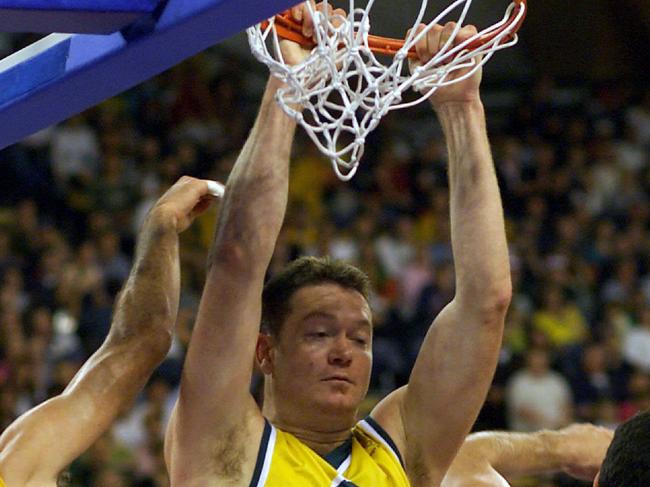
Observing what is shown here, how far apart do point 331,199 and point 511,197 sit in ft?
5.46

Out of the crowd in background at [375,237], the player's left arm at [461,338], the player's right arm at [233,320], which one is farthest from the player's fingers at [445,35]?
the crowd in background at [375,237]

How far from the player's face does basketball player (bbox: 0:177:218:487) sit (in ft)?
1.09

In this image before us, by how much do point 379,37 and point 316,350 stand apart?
35.2 inches

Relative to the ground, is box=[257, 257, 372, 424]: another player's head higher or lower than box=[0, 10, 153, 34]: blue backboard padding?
lower

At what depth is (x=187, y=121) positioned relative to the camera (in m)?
12.2

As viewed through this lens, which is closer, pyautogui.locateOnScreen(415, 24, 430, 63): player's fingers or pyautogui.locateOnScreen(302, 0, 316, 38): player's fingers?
pyautogui.locateOnScreen(302, 0, 316, 38): player's fingers

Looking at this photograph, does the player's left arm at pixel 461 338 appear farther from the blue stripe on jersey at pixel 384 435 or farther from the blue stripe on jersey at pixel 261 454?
the blue stripe on jersey at pixel 261 454

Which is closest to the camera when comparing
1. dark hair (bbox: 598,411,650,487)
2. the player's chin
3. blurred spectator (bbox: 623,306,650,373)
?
dark hair (bbox: 598,411,650,487)

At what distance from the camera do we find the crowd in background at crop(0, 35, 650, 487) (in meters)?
9.20

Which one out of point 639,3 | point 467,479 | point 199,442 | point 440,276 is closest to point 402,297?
point 440,276

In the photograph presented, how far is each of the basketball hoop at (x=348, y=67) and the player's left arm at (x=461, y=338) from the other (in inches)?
3.5

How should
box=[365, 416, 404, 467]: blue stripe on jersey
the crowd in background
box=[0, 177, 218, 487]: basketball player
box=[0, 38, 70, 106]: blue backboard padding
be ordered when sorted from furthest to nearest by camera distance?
the crowd in background → box=[365, 416, 404, 467]: blue stripe on jersey → box=[0, 177, 218, 487]: basketball player → box=[0, 38, 70, 106]: blue backboard padding

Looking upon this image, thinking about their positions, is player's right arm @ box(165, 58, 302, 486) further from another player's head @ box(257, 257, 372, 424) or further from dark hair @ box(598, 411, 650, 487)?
dark hair @ box(598, 411, 650, 487)

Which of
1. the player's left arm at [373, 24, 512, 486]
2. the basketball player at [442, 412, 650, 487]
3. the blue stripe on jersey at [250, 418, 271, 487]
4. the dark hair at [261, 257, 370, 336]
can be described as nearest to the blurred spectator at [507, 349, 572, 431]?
the basketball player at [442, 412, 650, 487]
